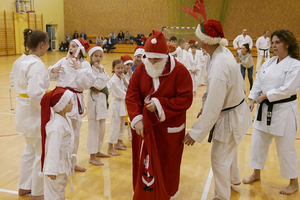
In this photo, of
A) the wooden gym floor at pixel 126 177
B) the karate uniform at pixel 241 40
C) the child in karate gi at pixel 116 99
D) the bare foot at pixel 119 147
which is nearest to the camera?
the wooden gym floor at pixel 126 177

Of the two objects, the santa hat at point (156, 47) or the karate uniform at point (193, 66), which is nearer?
the santa hat at point (156, 47)

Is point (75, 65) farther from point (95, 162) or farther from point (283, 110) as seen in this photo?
point (283, 110)

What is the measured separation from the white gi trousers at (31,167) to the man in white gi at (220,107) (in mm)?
1672

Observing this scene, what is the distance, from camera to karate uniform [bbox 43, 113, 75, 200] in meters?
2.78

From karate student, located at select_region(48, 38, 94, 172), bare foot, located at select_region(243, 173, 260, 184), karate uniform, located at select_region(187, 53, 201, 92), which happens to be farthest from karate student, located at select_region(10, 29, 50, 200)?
karate uniform, located at select_region(187, 53, 201, 92)

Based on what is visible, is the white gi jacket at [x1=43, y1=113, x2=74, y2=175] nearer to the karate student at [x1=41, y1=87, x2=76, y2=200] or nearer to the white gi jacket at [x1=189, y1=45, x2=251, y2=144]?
the karate student at [x1=41, y1=87, x2=76, y2=200]

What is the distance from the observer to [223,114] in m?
3.03

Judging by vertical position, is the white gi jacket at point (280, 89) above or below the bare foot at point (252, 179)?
above

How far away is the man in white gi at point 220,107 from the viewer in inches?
110

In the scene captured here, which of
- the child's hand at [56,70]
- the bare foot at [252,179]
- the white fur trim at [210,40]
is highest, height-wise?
the white fur trim at [210,40]

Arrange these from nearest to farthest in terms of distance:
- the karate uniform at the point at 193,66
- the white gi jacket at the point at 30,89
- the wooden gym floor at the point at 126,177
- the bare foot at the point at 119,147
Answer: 1. the white gi jacket at the point at 30,89
2. the wooden gym floor at the point at 126,177
3. the bare foot at the point at 119,147
4. the karate uniform at the point at 193,66

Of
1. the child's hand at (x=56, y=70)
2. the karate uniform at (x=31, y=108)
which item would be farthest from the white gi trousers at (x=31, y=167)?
the child's hand at (x=56, y=70)

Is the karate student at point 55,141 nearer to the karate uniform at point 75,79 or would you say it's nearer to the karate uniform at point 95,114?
the karate uniform at point 75,79

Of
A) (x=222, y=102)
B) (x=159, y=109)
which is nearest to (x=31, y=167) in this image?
(x=159, y=109)
